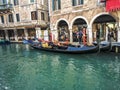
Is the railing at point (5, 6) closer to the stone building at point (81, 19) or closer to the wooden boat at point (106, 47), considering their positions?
the stone building at point (81, 19)

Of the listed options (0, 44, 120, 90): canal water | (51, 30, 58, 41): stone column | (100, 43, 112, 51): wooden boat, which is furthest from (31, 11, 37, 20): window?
(0, 44, 120, 90): canal water

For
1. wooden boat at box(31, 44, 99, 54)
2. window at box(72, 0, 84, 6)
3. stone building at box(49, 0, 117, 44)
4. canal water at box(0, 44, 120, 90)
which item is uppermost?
window at box(72, 0, 84, 6)

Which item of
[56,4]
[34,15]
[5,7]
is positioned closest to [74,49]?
[56,4]

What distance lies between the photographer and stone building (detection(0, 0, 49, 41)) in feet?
74.2

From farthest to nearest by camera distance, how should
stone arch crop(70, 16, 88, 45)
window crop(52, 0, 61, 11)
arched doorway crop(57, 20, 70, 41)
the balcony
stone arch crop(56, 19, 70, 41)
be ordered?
the balcony < arched doorway crop(57, 20, 70, 41) < stone arch crop(56, 19, 70, 41) < window crop(52, 0, 61, 11) < stone arch crop(70, 16, 88, 45)

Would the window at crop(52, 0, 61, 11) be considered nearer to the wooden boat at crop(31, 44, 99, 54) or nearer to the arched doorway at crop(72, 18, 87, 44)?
the arched doorway at crop(72, 18, 87, 44)

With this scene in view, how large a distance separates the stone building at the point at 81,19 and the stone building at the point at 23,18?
4096 mm

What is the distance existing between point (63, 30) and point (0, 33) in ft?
40.0

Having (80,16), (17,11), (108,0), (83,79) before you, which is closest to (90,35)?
(80,16)

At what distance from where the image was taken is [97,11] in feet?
49.1

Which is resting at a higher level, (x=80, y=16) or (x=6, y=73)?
(x=80, y=16)

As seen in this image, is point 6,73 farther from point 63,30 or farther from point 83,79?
point 63,30

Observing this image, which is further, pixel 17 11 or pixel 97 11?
pixel 17 11

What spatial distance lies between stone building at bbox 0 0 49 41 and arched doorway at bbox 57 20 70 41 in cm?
357
